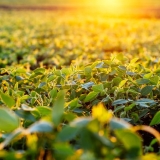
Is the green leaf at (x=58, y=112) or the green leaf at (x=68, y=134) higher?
the green leaf at (x=58, y=112)

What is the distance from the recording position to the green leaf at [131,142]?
0.79m

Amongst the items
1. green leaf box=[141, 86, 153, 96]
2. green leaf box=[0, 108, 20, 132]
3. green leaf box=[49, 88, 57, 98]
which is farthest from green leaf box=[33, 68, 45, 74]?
green leaf box=[0, 108, 20, 132]

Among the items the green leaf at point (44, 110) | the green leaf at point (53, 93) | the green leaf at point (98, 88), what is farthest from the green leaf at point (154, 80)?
the green leaf at point (44, 110)

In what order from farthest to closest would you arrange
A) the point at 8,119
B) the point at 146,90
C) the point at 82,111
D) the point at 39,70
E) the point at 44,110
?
the point at 39,70, the point at 146,90, the point at 82,111, the point at 44,110, the point at 8,119

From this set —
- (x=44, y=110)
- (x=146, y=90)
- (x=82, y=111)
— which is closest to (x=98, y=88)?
(x=82, y=111)

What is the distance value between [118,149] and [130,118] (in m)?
0.67

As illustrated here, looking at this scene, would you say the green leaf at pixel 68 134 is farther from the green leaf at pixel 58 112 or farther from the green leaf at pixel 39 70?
the green leaf at pixel 39 70

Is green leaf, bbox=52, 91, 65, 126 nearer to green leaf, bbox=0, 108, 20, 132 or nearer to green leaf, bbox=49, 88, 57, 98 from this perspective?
green leaf, bbox=0, 108, 20, 132

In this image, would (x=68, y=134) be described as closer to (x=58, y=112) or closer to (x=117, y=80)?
(x=58, y=112)

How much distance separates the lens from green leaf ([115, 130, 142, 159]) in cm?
79

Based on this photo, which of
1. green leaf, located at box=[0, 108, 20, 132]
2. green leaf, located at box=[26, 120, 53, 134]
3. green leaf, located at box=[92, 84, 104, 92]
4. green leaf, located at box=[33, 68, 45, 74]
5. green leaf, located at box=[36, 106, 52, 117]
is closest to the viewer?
green leaf, located at box=[26, 120, 53, 134]

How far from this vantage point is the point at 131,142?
0.80 meters

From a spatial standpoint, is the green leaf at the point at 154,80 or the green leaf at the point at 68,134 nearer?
the green leaf at the point at 68,134

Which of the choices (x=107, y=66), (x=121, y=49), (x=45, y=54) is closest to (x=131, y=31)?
(x=121, y=49)
